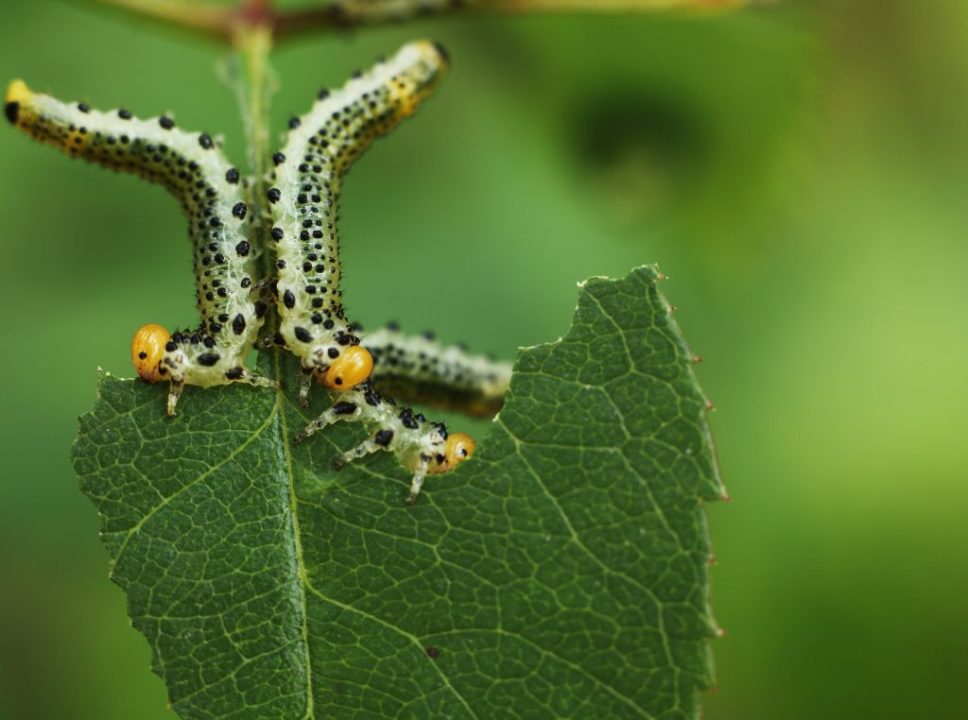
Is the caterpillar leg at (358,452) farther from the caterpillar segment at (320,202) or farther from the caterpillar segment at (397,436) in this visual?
the caterpillar segment at (320,202)

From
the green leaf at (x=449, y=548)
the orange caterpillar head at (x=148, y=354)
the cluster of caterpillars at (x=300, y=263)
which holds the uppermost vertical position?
the cluster of caterpillars at (x=300, y=263)

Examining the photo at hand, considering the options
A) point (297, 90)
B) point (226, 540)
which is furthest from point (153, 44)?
point (226, 540)

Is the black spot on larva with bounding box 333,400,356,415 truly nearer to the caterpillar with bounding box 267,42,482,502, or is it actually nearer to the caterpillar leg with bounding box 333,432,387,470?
the caterpillar with bounding box 267,42,482,502

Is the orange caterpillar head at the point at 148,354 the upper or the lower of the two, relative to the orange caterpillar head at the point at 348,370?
lower

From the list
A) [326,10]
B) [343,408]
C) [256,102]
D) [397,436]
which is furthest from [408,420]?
[326,10]

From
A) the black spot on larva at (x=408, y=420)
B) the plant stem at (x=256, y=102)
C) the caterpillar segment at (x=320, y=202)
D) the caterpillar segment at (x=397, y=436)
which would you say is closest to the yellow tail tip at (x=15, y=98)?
the plant stem at (x=256, y=102)

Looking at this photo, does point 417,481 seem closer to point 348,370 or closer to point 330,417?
point 330,417

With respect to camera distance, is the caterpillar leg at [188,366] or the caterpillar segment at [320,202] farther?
the caterpillar segment at [320,202]

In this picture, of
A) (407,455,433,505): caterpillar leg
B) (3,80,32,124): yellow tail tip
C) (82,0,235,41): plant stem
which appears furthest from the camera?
(82,0,235,41): plant stem

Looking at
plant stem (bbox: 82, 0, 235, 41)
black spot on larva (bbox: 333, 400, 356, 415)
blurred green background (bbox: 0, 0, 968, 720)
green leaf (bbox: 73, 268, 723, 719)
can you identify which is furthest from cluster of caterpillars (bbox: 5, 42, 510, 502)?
blurred green background (bbox: 0, 0, 968, 720)
